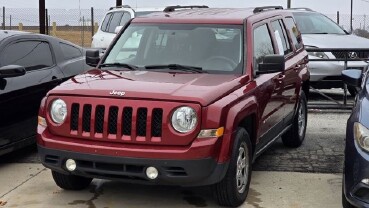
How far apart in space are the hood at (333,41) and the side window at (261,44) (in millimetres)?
4450

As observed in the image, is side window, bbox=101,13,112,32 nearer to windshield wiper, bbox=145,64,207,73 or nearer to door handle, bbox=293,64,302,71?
door handle, bbox=293,64,302,71

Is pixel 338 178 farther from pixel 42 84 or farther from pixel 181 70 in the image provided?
pixel 42 84

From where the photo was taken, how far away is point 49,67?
7.10 metres

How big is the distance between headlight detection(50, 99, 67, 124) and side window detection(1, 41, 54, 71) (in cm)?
191

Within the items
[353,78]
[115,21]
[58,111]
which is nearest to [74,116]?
[58,111]

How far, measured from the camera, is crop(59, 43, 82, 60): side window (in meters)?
7.57

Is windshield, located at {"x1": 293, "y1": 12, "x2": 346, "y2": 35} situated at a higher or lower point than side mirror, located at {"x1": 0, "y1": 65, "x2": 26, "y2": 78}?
higher

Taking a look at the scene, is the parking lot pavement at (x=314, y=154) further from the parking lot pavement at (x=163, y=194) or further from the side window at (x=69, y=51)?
the side window at (x=69, y=51)

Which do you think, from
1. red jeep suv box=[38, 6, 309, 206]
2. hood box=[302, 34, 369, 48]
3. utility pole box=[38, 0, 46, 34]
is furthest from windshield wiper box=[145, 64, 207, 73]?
utility pole box=[38, 0, 46, 34]

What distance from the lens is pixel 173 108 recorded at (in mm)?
4488

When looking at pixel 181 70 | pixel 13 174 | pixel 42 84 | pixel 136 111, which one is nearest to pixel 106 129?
pixel 136 111

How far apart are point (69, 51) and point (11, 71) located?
1634 mm

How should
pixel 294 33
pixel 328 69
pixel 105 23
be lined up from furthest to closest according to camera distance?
pixel 105 23, pixel 328 69, pixel 294 33

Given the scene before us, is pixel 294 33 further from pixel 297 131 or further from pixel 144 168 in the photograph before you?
pixel 144 168
